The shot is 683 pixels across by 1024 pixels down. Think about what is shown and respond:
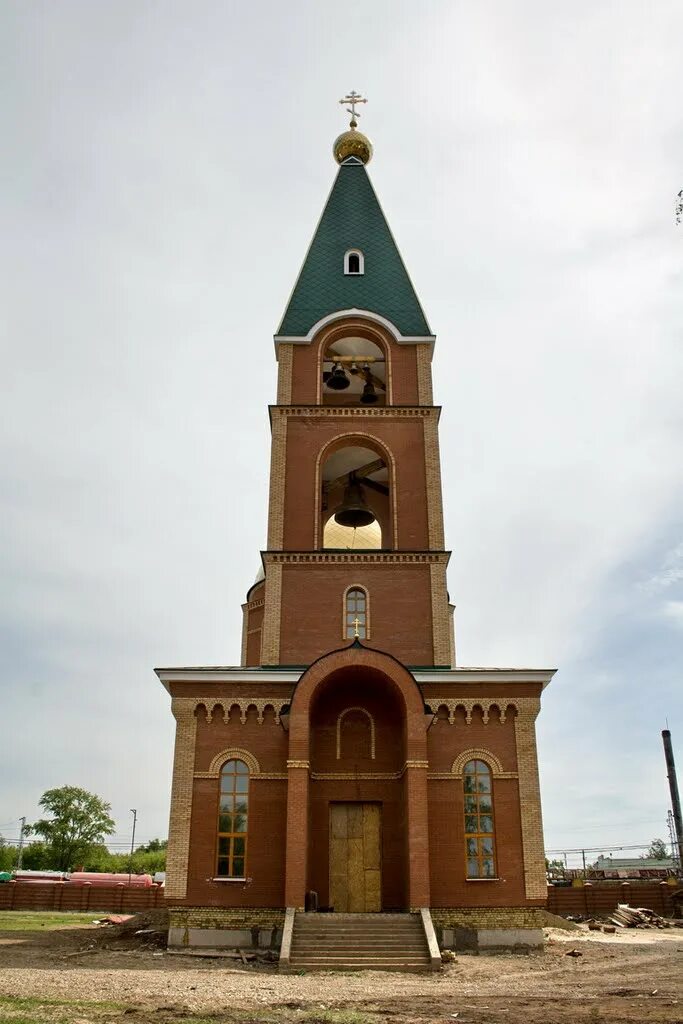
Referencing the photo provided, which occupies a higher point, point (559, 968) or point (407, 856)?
point (407, 856)

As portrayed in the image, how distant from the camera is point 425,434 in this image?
80.1 feet

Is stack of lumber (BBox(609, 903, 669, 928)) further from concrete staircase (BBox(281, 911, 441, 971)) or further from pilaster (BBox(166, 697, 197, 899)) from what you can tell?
pilaster (BBox(166, 697, 197, 899))

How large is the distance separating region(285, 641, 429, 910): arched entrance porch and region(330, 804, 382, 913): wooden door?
0.02 meters

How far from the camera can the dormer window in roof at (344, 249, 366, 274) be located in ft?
89.1

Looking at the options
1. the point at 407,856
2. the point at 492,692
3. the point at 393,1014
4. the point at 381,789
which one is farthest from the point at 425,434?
the point at 393,1014

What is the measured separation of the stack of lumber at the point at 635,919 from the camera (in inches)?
1146

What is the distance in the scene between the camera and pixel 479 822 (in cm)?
1966

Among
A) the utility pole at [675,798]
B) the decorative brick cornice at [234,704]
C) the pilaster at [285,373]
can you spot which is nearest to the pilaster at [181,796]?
the decorative brick cornice at [234,704]

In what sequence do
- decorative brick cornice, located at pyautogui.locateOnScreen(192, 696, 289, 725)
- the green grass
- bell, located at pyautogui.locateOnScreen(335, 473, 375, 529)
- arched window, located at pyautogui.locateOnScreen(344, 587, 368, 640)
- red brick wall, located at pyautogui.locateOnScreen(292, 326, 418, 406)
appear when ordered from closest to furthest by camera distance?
decorative brick cornice, located at pyautogui.locateOnScreen(192, 696, 289, 725) < arched window, located at pyautogui.locateOnScreen(344, 587, 368, 640) < red brick wall, located at pyautogui.locateOnScreen(292, 326, 418, 406) < bell, located at pyautogui.locateOnScreen(335, 473, 375, 529) < the green grass

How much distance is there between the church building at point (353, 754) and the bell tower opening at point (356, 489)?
1.70 metres

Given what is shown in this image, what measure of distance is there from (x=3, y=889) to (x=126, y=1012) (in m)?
30.6

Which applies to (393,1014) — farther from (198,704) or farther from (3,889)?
(3,889)

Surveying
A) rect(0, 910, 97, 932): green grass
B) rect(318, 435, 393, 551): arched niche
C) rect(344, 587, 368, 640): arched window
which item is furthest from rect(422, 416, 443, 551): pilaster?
rect(0, 910, 97, 932): green grass

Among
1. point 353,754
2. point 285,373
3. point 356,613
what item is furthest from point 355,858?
point 285,373
